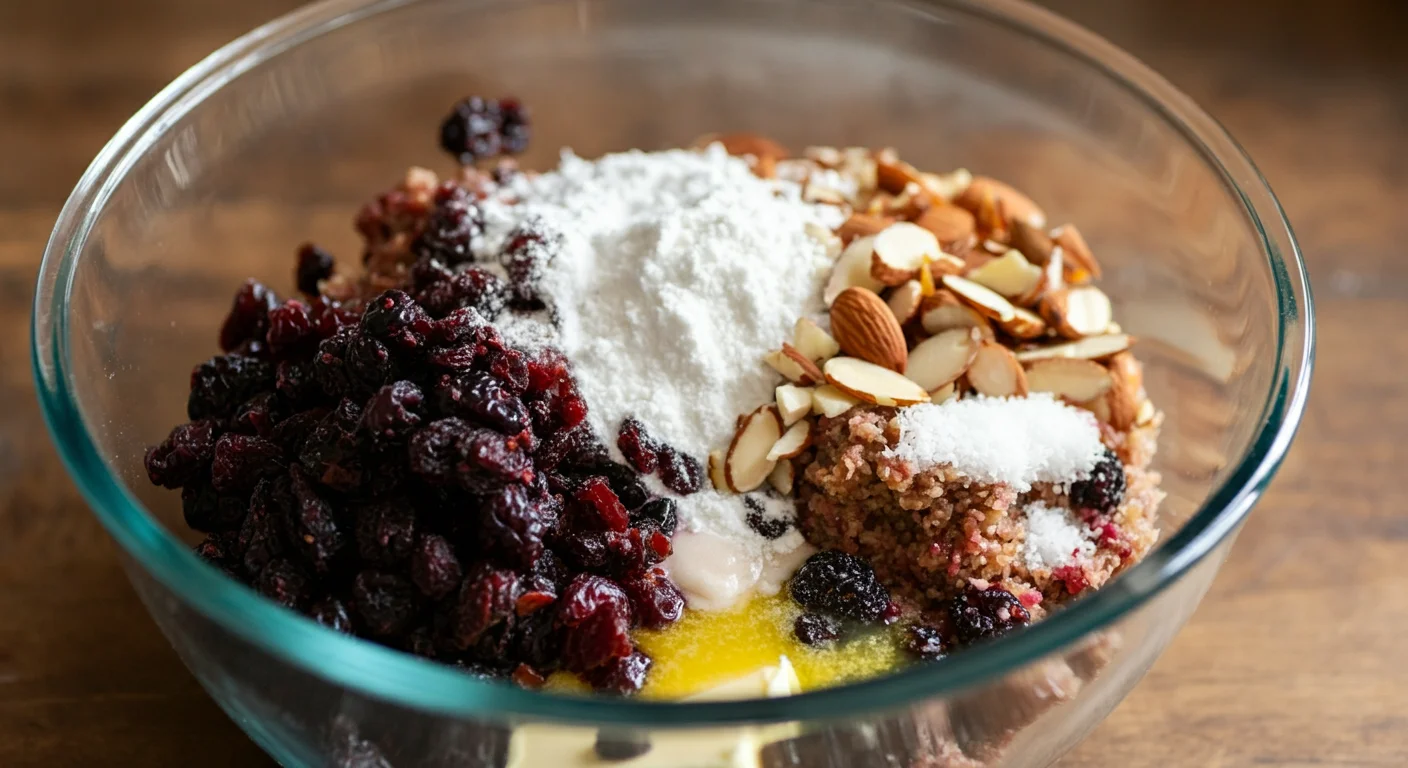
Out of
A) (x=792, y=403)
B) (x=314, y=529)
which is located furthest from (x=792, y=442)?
(x=314, y=529)

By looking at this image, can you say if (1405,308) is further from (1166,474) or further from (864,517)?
(864,517)

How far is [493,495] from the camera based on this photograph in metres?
1.32

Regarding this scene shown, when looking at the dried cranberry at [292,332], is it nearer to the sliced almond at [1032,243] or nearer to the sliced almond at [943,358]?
the sliced almond at [943,358]

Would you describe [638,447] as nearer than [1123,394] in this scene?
Yes

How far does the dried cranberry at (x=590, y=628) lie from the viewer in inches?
52.6

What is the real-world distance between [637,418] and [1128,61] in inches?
38.5

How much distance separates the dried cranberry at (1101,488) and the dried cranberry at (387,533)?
2.68ft

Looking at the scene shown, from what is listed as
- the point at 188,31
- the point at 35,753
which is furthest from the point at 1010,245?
the point at 188,31

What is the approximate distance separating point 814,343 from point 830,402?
0.11m

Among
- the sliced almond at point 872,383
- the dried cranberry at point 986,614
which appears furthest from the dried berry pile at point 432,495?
the dried cranberry at point 986,614

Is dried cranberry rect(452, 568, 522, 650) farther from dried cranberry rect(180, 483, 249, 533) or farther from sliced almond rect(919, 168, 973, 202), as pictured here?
sliced almond rect(919, 168, 973, 202)

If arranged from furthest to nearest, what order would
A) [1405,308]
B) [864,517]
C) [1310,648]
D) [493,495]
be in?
1. [1405,308]
2. [1310,648]
3. [864,517]
4. [493,495]

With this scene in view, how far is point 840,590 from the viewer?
→ 1.47 m

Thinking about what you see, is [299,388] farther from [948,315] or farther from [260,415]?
[948,315]
